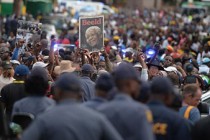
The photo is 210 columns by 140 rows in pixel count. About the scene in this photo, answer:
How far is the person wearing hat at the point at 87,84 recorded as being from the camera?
11.7 metres

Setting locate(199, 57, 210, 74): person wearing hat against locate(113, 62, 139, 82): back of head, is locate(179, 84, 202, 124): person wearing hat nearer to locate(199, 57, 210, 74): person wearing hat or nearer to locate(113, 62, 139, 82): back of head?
locate(113, 62, 139, 82): back of head

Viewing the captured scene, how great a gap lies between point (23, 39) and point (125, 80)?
10.9 metres

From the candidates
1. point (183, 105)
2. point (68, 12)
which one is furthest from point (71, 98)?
point (68, 12)

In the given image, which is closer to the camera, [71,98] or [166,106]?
[71,98]

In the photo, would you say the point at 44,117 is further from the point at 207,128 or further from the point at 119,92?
the point at 207,128

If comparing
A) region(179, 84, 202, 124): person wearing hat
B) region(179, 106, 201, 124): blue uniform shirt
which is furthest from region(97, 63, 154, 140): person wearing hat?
region(179, 84, 202, 124): person wearing hat

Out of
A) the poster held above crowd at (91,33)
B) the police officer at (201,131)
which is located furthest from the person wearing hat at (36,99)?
the poster held above crowd at (91,33)

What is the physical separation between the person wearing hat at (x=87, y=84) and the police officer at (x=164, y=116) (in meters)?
4.01

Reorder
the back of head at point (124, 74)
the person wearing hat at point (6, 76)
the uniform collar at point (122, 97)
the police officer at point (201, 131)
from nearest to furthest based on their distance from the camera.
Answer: the uniform collar at point (122, 97) < the back of head at point (124, 74) < the police officer at point (201, 131) < the person wearing hat at point (6, 76)

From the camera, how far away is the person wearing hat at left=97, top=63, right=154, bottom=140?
22.8ft

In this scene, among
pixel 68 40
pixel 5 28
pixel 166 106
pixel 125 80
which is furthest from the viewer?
pixel 5 28

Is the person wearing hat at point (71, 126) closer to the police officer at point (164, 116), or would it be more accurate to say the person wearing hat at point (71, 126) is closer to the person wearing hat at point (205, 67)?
the police officer at point (164, 116)

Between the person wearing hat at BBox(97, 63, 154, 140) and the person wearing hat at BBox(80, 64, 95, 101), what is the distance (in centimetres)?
434

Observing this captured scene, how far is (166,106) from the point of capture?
7.73 meters
